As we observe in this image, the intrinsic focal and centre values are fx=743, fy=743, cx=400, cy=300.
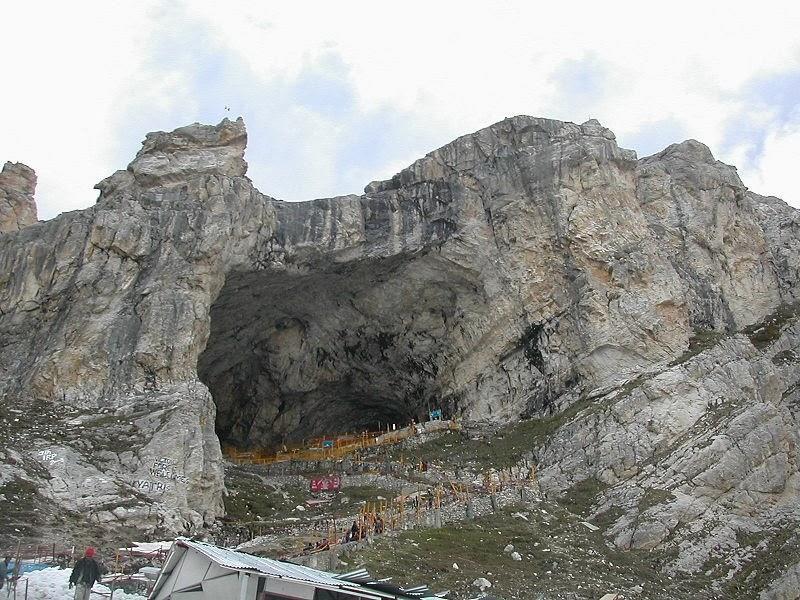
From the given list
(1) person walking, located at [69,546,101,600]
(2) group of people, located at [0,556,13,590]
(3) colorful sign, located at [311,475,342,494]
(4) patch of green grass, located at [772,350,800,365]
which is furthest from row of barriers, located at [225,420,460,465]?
(2) group of people, located at [0,556,13,590]

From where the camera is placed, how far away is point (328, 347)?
1668 inches

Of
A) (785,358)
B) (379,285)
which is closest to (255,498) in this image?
(379,285)

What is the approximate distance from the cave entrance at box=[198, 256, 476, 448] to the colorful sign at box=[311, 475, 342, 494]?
9.90 metres

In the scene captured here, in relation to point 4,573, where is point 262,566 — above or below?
above

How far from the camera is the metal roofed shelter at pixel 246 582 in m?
9.68

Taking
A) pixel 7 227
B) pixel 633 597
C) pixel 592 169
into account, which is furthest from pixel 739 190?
pixel 7 227

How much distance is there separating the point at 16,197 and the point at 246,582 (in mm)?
56149

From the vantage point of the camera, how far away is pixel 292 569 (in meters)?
11.2

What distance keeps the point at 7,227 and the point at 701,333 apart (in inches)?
1899

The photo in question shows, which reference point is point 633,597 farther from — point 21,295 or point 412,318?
point 21,295

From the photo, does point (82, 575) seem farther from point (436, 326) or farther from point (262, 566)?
point (436, 326)

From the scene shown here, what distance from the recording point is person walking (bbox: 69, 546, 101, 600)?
11727 mm

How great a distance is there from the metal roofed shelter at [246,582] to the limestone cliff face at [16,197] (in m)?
50.2

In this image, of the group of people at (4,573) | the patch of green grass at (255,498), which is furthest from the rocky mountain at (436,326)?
the group of people at (4,573)
